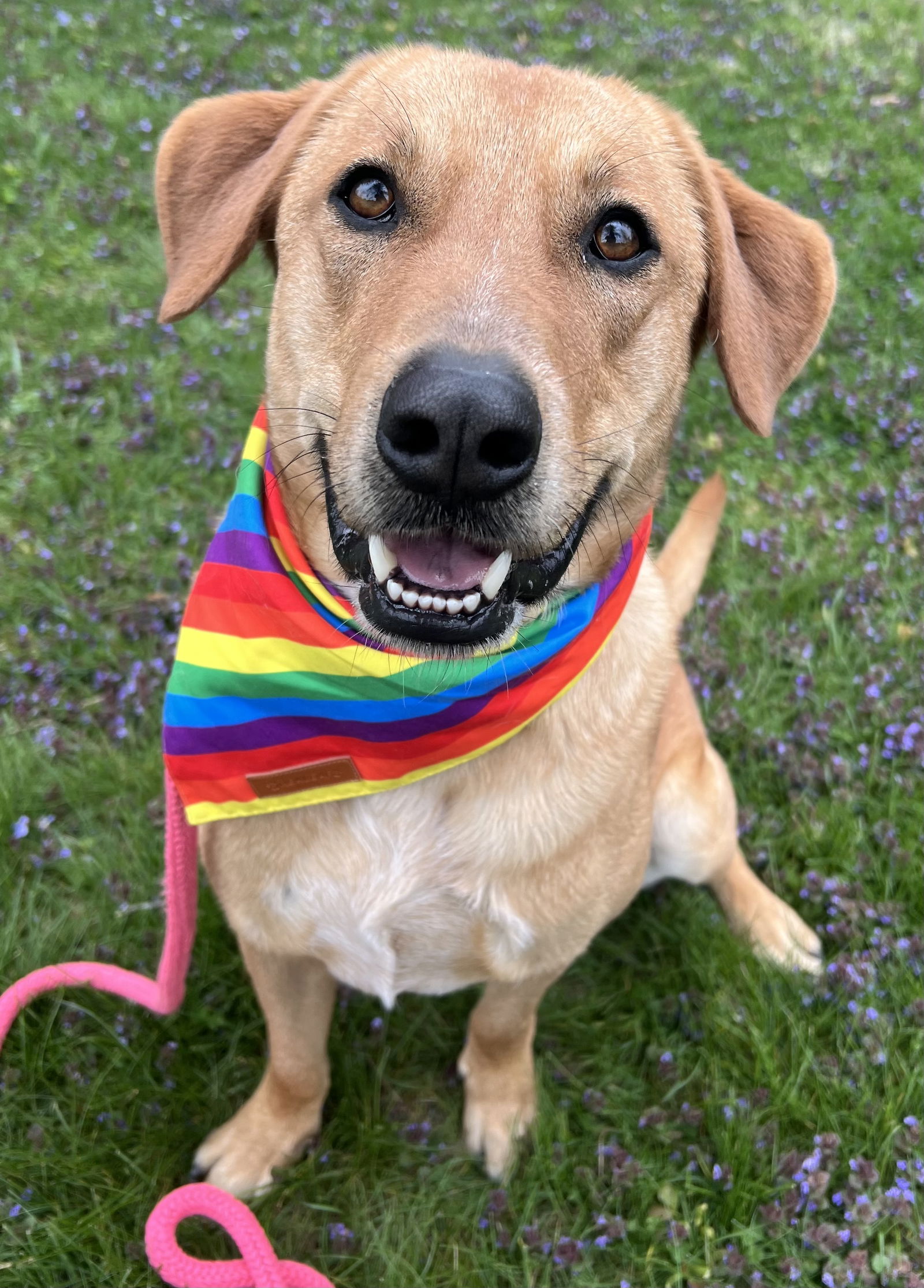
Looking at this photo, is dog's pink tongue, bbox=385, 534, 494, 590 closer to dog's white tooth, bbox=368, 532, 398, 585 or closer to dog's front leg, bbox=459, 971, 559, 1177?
→ dog's white tooth, bbox=368, 532, 398, 585

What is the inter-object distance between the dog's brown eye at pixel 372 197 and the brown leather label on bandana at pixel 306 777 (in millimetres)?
1152

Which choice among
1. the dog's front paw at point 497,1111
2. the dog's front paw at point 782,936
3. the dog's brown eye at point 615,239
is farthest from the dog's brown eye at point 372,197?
the dog's front paw at point 782,936

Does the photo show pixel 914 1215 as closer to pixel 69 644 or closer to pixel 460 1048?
pixel 460 1048

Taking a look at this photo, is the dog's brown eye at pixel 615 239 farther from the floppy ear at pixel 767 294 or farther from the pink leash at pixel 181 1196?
the pink leash at pixel 181 1196

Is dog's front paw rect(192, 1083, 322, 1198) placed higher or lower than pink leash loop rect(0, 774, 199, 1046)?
lower

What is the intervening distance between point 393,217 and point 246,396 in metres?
2.83

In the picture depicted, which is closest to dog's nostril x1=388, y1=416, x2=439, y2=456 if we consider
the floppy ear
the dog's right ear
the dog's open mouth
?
the dog's open mouth

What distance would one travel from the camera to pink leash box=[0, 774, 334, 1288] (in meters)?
2.14

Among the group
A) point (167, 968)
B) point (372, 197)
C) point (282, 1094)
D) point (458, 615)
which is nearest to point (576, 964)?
point (282, 1094)

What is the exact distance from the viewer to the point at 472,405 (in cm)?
140

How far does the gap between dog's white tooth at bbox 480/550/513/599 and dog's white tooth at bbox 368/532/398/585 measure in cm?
17

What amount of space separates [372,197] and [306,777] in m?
1.24

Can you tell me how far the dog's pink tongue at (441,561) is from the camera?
1698 millimetres

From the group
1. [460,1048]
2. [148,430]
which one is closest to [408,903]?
[460,1048]
